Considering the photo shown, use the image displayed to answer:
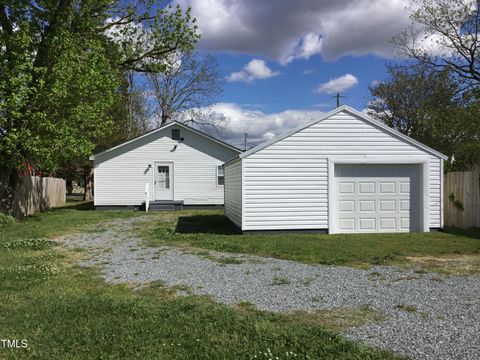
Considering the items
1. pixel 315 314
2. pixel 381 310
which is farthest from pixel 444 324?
pixel 315 314

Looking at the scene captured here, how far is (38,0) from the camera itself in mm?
16938

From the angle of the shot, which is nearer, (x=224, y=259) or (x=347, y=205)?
(x=224, y=259)

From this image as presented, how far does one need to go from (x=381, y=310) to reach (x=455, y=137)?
23.7m

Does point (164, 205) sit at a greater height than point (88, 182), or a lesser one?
lesser

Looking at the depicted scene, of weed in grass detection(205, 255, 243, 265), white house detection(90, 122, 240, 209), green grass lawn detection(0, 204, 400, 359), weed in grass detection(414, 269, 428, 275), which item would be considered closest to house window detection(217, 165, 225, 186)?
white house detection(90, 122, 240, 209)

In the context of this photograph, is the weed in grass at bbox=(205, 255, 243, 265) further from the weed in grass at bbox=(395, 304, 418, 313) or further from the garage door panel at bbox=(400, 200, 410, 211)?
the garage door panel at bbox=(400, 200, 410, 211)

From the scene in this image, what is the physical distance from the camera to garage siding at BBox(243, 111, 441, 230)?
12969 mm

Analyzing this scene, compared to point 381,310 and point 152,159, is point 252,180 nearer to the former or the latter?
point 381,310

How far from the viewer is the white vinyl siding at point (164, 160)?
2344 cm

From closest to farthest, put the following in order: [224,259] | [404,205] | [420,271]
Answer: [420,271]
[224,259]
[404,205]

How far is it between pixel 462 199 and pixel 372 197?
11.4 feet

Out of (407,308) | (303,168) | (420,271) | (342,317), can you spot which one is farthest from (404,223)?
(342,317)

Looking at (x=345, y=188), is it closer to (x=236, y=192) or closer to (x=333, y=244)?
(x=333, y=244)

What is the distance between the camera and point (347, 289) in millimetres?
6492
